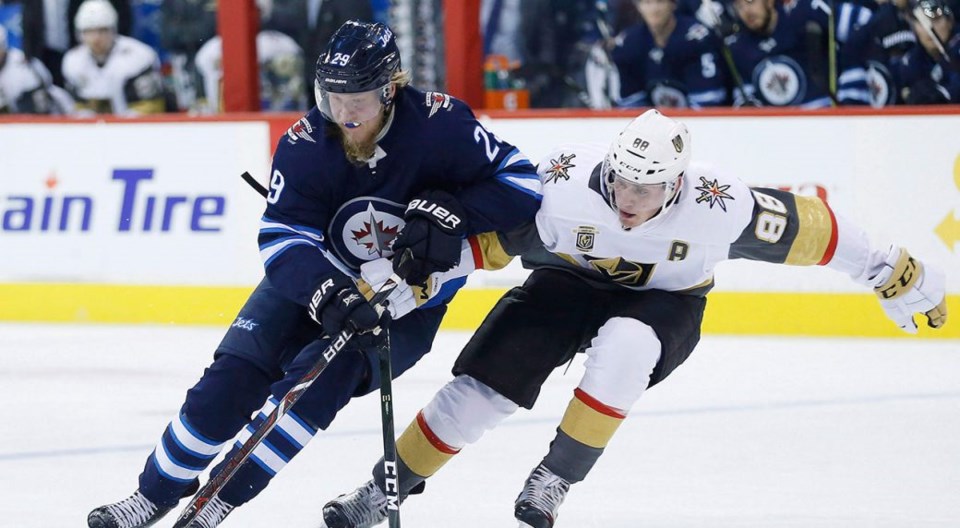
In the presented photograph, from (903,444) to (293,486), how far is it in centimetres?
176

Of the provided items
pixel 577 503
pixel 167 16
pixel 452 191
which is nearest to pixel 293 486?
pixel 577 503

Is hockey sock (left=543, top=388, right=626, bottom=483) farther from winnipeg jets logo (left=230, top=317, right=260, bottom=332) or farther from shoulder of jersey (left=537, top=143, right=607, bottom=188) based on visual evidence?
winnipeg jets logo (left=230, top=317, right=260, bottom=332)

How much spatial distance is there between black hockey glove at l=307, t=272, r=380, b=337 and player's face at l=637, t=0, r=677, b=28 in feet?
11.9

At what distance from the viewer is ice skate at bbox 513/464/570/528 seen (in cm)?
314

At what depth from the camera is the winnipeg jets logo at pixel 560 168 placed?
3314mm

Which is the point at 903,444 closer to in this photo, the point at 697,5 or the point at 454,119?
Answer: the point at 454,119

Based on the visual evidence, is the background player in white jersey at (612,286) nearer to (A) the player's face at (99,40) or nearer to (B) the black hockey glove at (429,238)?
(B) the black hockey glove at (429,238)

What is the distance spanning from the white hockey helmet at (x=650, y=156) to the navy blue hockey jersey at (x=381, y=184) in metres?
0.23

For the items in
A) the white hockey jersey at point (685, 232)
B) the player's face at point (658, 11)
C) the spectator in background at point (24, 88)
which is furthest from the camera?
the spectator in background at point (24, 88)

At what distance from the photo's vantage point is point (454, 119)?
10.6 feet

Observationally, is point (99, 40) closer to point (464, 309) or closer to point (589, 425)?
point (464, 309)

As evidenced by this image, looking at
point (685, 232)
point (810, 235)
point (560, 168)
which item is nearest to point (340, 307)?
point (560, 168)

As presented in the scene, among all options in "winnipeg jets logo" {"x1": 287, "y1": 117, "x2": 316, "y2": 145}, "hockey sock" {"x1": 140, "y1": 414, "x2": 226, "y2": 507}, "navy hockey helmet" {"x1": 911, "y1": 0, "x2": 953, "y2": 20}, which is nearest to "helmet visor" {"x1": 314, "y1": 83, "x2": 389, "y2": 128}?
"winnipeg jets logo" {"x1": 287, "y1": 117, "x2": 316, "y2": 145}

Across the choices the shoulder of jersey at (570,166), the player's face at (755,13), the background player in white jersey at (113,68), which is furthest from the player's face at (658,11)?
the shoulder of jersey at (570,166)
